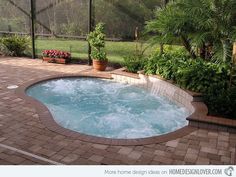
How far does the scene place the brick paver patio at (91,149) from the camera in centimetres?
413

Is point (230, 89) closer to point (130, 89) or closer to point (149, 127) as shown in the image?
point (149, 127)

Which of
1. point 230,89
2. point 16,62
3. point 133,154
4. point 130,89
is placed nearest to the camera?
point 133,154

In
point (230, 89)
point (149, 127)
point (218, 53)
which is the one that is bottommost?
point (149, 127)

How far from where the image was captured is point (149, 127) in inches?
234

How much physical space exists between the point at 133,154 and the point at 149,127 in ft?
5.46

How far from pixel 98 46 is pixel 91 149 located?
231 inches

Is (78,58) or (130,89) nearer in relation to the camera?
(130,89)

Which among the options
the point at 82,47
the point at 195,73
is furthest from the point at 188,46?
the point at 82,47

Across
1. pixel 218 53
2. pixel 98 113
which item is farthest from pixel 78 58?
pixel 218 53

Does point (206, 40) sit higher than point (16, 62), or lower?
higher

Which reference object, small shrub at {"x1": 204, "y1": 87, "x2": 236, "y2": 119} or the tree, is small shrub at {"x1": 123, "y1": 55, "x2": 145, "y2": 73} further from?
small shrub at {"x1": 204, "y1": 87, "x2": 236, "y2": 119}

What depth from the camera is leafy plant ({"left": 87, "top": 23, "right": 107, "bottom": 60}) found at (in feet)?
31.8

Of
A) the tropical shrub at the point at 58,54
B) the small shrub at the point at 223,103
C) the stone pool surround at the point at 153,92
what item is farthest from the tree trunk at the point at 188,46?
the tropical shrub at the point at 58,54
